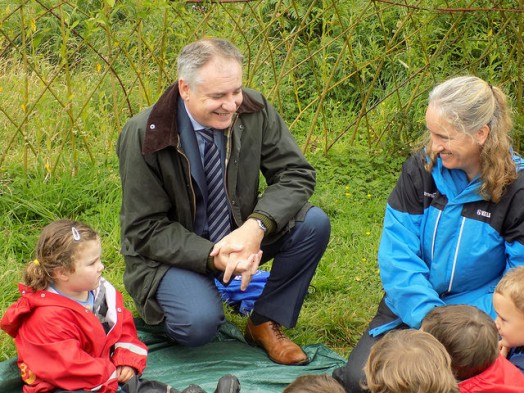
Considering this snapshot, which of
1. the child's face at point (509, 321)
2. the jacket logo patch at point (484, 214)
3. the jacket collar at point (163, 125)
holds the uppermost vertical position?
the jacket collar at point (163, 125)

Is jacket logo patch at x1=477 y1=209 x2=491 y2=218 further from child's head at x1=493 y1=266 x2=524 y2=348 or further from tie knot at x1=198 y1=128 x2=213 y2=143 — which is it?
tie knot at x1=198 y1=128 x2=213 y2=143

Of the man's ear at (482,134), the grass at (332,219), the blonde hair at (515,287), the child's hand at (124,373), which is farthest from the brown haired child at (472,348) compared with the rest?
the grass at (332,219)

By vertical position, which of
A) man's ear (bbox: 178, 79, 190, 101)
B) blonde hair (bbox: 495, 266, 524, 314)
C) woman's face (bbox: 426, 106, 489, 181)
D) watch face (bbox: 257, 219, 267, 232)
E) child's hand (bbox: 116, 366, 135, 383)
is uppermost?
man's ear (bbox: 178, 79, 190, 101)

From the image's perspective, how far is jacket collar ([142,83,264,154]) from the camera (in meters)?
4.03

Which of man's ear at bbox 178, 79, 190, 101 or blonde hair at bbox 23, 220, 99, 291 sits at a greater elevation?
man's ear at bbox 178, 79, 190, 101

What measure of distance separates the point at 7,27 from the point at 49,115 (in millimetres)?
765

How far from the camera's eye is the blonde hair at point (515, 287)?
3367 mm

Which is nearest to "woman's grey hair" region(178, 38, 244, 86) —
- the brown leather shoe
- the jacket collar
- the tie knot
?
the jacket collar

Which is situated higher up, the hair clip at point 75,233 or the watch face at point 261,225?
the hair clip at point 75,233

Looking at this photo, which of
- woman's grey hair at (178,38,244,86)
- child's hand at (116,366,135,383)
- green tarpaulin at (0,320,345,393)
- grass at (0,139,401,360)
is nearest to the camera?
child's hand at (116,366,135,383)

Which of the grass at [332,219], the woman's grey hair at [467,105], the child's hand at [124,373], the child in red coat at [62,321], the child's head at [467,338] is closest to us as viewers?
the child's head at [467,338]

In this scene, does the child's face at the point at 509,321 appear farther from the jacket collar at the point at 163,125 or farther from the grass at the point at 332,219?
the jacket collar at the point at 163,125

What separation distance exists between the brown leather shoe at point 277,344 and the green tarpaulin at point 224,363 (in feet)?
0.12

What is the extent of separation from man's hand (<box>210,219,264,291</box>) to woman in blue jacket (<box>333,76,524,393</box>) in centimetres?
58
